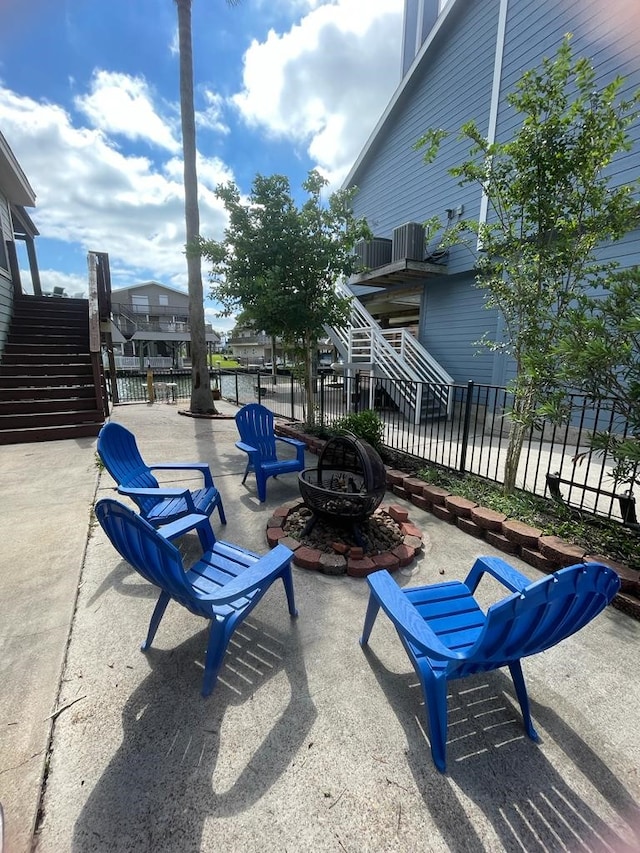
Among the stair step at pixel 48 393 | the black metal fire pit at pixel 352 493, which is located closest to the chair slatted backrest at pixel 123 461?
the black metal fire pit at pixel 352 493

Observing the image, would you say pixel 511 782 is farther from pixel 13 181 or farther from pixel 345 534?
pixel 13 181

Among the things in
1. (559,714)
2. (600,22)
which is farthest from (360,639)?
(600,22)

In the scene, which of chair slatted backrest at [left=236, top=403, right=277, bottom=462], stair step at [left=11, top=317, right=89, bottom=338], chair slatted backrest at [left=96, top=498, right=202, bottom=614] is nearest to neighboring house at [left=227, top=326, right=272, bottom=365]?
stair step at [left=11, top=317, right=89, bottom=338]

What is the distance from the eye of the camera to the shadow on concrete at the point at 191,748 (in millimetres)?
1213

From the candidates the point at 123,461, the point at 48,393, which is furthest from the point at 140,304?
the point at 123,461

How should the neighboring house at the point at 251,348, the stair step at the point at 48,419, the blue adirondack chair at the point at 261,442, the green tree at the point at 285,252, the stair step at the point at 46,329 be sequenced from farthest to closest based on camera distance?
the neighboring house at the point at 251,348 → the stair step at the point at 46,329 → the stair step at the point at 48,419 → the green tree at the point at 285,252 → the blue adirondack chair at the point at 261,442

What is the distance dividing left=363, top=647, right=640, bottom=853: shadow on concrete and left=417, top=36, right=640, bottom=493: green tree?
2.05 m

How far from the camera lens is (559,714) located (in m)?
1.64

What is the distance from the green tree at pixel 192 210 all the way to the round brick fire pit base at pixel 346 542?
20.9 feet

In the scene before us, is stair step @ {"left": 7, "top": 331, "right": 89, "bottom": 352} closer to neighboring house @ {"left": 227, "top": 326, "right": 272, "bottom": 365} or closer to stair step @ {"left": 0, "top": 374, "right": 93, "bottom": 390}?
stair step @ {"left": 0, "top": 374, "right": 93, "bottom": 390}

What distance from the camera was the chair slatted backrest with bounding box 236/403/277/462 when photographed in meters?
4.43

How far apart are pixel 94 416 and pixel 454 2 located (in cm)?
1154

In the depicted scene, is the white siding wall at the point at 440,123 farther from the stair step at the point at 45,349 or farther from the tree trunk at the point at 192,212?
the stair step at the point at 45,349

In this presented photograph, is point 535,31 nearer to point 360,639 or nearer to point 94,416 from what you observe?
point 360,639
